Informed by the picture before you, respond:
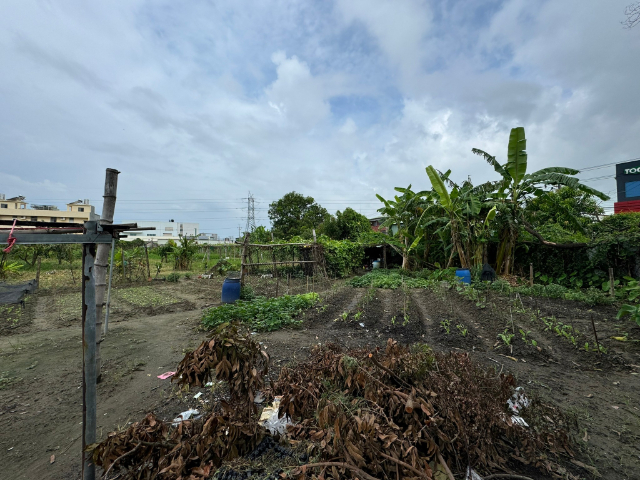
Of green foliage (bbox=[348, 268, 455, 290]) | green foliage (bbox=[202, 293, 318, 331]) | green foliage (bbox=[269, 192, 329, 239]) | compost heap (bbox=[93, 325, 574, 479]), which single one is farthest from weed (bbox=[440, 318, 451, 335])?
green foliage (bbox=[269, 192, 329, 239])

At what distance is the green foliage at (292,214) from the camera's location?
88.4ft

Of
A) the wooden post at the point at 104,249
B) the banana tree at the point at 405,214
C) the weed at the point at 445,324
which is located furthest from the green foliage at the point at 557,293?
the wooden post at the point at 104,249

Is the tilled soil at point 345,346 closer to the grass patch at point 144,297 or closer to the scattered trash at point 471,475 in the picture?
the scattered trash at point 471,475

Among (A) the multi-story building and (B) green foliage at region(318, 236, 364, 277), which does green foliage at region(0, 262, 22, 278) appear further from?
(B) green foliage at region(318, 236, 364, 277)

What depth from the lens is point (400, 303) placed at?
25.0ft

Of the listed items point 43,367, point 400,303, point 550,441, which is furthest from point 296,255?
point 550,441

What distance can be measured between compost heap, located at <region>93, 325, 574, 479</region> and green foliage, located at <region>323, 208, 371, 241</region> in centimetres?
1826

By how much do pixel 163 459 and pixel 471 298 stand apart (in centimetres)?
746

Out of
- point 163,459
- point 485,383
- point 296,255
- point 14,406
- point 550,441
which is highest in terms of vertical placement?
point 296,255

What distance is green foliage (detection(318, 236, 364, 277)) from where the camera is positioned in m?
14.1

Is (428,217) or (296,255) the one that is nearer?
(428,217)

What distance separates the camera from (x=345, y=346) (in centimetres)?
474

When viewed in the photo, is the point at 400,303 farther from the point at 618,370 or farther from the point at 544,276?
the point at 544,276

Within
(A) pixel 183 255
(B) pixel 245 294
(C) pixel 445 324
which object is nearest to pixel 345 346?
(C) pixel 445 324
